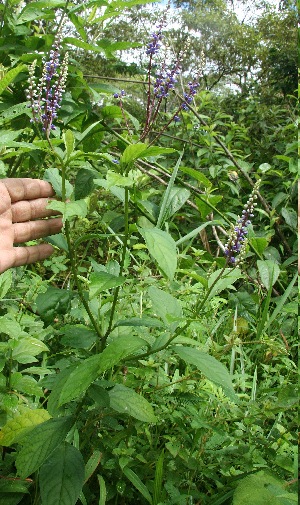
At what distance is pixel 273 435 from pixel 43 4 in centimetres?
131

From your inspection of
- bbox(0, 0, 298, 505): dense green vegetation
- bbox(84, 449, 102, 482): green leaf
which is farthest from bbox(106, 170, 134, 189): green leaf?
bbox(84, 449, 102, 482): green leaf

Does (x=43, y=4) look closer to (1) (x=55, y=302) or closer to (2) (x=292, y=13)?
(1) (x=55, y=302)

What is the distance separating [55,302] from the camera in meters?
1.05

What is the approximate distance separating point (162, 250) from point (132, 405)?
37 centimetres

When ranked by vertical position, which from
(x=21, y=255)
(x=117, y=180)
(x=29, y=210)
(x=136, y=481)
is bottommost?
(x=136, y=481)

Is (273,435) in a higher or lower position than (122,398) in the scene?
lower

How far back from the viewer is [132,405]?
1.01 meters

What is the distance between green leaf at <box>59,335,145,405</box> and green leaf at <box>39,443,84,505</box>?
23 centimetres

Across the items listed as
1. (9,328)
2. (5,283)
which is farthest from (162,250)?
(5,283)

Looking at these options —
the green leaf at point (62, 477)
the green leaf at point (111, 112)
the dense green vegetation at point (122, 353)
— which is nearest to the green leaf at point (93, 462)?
the dense green vegetation at point (122, 353)

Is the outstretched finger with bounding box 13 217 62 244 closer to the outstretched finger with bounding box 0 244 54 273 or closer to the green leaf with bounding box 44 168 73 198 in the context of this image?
the outstretched finger with bounding box 0 244 54 273

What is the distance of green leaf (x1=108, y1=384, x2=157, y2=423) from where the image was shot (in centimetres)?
99

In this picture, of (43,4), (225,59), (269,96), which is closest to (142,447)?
(43,4)

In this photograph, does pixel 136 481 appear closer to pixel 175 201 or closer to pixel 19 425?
pixel 19 425
